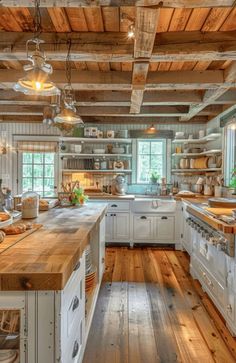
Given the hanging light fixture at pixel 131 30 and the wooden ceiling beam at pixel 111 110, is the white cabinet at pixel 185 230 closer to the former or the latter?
the wooden ceiling beam at pixel 111 110

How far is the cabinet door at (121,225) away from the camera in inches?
191

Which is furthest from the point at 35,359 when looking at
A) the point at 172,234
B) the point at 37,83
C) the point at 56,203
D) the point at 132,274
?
the point at 172,234

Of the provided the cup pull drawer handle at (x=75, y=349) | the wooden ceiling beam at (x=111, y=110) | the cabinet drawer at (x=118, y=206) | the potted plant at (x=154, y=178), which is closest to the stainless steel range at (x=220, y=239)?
the cup pull drawer handle at (x=75, y=349)

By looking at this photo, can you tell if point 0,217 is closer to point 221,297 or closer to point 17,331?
point 17,331

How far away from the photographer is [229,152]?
440 cm

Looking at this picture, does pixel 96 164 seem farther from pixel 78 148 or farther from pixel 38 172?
pixel 38 172

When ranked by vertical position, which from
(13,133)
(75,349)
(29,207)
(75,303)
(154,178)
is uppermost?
(13,133)

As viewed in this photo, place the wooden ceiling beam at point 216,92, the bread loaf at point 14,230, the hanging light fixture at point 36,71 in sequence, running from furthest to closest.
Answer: the wooden ceiling beam at point 216,92 < the hanging light fixture at point 36,71 < the bread loaf at point 14,230

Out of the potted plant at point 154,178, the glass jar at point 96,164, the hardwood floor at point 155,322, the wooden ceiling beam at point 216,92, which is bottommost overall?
the hardwood floor at point 155,322

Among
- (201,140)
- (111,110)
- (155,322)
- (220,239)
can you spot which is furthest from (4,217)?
(201,140)

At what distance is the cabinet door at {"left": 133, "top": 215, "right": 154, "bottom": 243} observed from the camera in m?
4.85

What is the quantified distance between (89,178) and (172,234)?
6.82 feet

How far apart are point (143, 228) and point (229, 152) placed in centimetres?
191

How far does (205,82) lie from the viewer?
3219 millimetres
